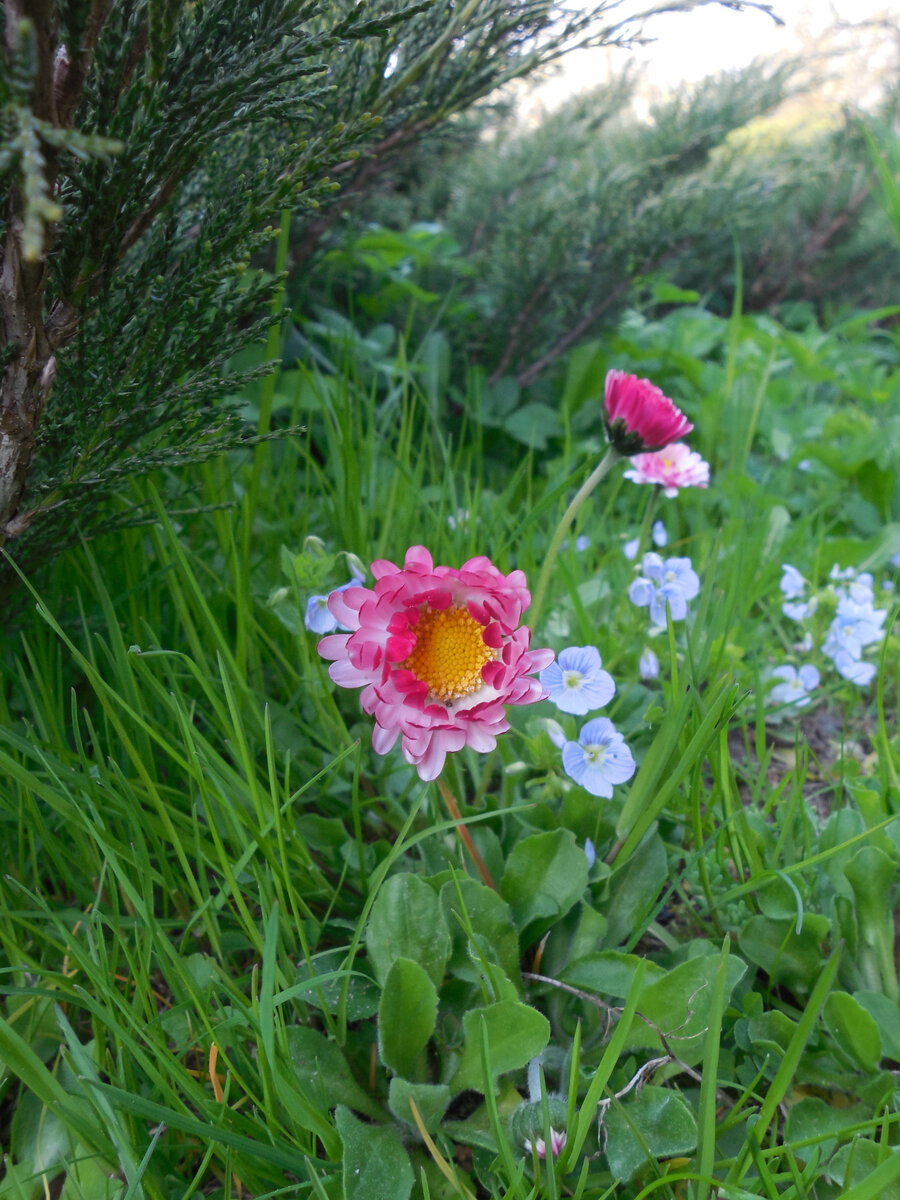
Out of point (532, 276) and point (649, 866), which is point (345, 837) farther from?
point (532, 276)

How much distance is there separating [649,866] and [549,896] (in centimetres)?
17

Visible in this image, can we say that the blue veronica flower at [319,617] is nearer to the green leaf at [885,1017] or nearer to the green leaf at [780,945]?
the green leaf at [780,945]

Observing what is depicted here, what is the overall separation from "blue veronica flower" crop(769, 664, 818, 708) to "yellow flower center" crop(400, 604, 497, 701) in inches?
37.6

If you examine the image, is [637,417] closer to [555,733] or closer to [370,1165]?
[555,733]

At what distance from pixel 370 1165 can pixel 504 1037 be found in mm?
206

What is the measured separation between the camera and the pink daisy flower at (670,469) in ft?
5.38

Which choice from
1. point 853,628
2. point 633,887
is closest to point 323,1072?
point 633,887

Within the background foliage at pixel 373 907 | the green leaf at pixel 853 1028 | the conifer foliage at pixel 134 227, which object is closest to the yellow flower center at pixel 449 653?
the background foliage at pixel 373 907

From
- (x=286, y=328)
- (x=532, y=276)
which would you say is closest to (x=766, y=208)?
(x=532, y=276)

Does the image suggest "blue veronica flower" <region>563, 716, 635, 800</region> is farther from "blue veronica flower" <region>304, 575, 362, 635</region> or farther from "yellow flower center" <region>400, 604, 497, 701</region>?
"blue veronica flower" <region>304, 575, 362, 635</region>

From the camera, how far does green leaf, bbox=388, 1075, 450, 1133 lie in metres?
0.97

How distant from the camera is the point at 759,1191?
36.1 inches

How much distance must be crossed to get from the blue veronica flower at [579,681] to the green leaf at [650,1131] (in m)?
0.50

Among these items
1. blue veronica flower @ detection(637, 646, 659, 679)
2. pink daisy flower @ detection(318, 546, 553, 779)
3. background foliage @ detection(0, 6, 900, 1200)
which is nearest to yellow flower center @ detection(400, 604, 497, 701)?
pink daisy flower @ detection(318, 546, 553, 779)
